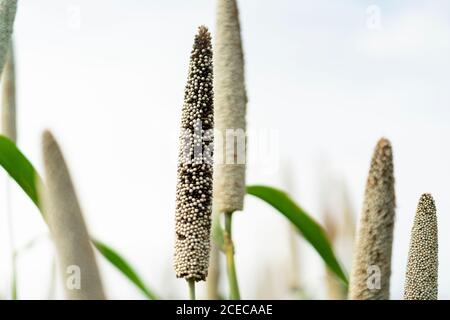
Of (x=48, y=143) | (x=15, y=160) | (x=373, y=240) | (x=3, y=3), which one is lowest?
(x=373, y=240)

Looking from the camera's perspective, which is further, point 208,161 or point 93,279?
point 208,161

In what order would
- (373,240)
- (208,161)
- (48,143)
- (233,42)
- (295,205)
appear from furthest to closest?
(295,205) < (233,42) < (208,161) < (373,240) < (48,143)

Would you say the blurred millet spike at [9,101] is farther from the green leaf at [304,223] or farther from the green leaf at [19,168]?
the green leaf at [304,223]

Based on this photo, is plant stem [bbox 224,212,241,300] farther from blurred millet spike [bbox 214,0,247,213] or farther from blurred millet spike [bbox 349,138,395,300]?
blurred millet spike [bbox 349,138,395,300]
